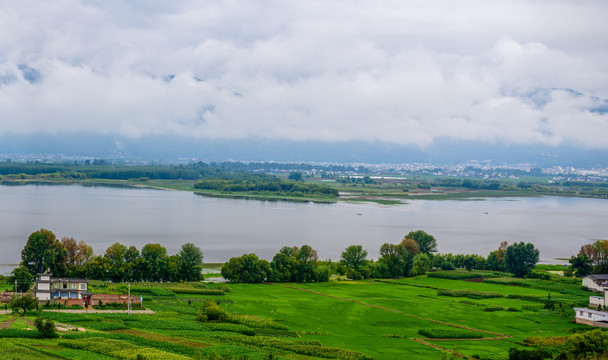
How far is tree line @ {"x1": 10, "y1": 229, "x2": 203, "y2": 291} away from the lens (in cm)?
2916

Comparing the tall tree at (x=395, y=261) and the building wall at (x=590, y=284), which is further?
the tall tree at (x=395, y=261)

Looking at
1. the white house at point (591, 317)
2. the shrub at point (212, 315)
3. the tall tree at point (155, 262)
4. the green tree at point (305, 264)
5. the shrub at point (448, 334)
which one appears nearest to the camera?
A: the shrub at point (448, 334)

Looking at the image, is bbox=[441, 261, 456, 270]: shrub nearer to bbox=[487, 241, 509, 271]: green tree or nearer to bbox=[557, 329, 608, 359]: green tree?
bbox=[487, 241, 509, 271]: green tree

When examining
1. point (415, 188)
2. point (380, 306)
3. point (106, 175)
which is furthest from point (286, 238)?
point (106, 175)

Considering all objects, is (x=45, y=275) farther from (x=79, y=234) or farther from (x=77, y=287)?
(x=79, y=234)

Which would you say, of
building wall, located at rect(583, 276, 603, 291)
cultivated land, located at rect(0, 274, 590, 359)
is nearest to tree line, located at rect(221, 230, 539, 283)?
cultivated land, located at rect(0, 274, 590, 359)

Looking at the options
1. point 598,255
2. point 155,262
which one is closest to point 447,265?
point 598,255

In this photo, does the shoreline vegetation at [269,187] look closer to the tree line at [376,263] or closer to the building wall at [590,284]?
the tree line at [376,263]

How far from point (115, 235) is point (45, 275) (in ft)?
60.9

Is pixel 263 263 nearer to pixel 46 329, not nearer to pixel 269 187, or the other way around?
pixel 46 329

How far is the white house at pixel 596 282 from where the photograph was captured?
29531 mm

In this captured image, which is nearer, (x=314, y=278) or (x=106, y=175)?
(x=314, y=278)

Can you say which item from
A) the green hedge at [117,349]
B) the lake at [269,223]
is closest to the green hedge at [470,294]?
the lake at [269,223]

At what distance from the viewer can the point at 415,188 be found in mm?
101812
